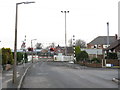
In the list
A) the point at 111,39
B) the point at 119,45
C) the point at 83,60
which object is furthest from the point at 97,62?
the point at 111,39

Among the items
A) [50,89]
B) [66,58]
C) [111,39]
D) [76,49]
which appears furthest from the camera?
[111,39]

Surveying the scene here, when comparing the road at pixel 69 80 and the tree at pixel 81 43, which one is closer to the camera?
the road at pixel 69 80

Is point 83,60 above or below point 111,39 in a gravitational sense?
below

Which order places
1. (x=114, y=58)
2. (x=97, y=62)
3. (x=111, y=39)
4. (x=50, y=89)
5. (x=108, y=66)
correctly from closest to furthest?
(x=50, y=89), (x=108, y=66), (x=97, y=62), (x=114, y=58), (x=111, y=39)

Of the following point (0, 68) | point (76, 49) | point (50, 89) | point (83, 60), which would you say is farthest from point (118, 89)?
point (76, 49)

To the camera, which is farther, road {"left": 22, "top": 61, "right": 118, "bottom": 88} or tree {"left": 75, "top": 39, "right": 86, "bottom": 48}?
tree {"left": 75, "top": 39, "right": 86, "bottom": 48}

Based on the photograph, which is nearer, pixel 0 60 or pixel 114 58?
pixel 0 60

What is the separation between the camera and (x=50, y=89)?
14789mm

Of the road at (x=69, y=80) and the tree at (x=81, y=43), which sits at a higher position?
the tree at (x=81, y=43)

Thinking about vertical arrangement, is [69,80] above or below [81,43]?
below

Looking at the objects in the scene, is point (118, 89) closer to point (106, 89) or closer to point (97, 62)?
point (106, 89)

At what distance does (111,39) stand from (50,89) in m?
92.6

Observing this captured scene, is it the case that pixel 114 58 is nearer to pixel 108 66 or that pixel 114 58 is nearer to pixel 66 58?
pixel 108 66

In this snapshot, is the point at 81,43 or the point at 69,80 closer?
the point at 69,80
